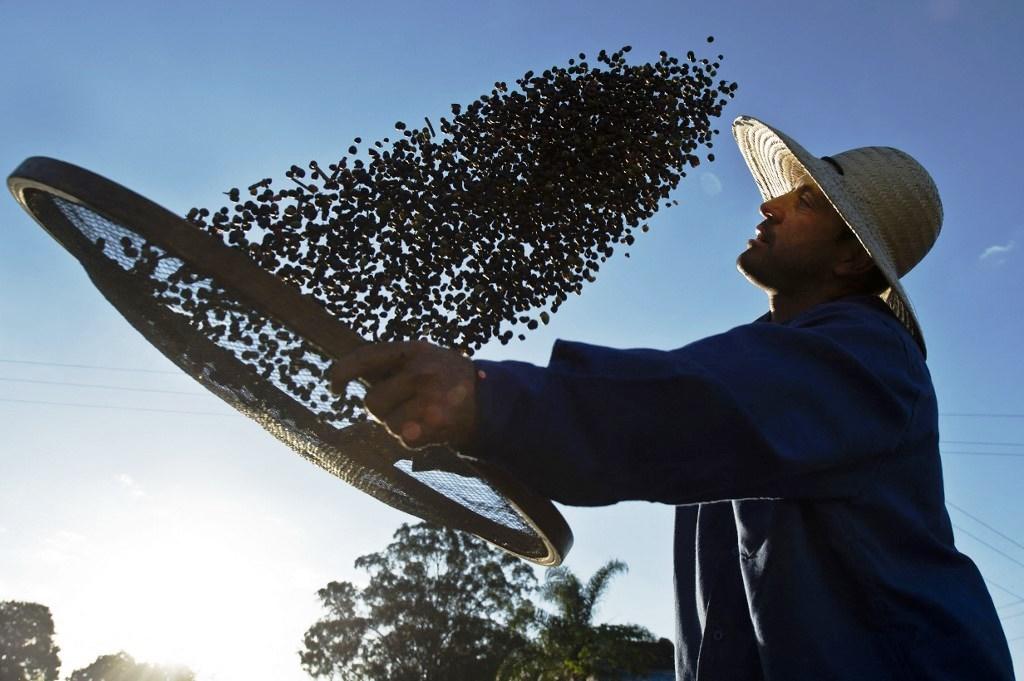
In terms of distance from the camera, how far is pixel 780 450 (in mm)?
1310

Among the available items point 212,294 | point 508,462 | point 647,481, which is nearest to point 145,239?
point 212,294

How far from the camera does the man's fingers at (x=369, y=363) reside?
1152mm

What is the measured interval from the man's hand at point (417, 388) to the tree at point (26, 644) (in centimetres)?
7374

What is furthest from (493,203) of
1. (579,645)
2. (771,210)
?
(579,645)

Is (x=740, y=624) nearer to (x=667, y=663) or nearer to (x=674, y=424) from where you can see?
(x=674, y=424)

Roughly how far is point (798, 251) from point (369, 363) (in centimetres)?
132

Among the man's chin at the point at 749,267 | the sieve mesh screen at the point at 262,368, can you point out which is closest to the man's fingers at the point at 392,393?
the sieve mesh screen at the point at 262,368

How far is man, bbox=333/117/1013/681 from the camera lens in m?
1.19

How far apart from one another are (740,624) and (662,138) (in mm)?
2337

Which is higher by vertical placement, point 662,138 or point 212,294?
point 662,138

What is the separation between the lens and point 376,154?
302cm

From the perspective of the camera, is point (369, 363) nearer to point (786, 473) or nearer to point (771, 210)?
point (786, 473)

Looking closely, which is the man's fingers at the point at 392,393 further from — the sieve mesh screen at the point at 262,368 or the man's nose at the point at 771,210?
the man's nose at the point at 771,210

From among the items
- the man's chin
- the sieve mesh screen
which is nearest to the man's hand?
the sieve mesh screen
